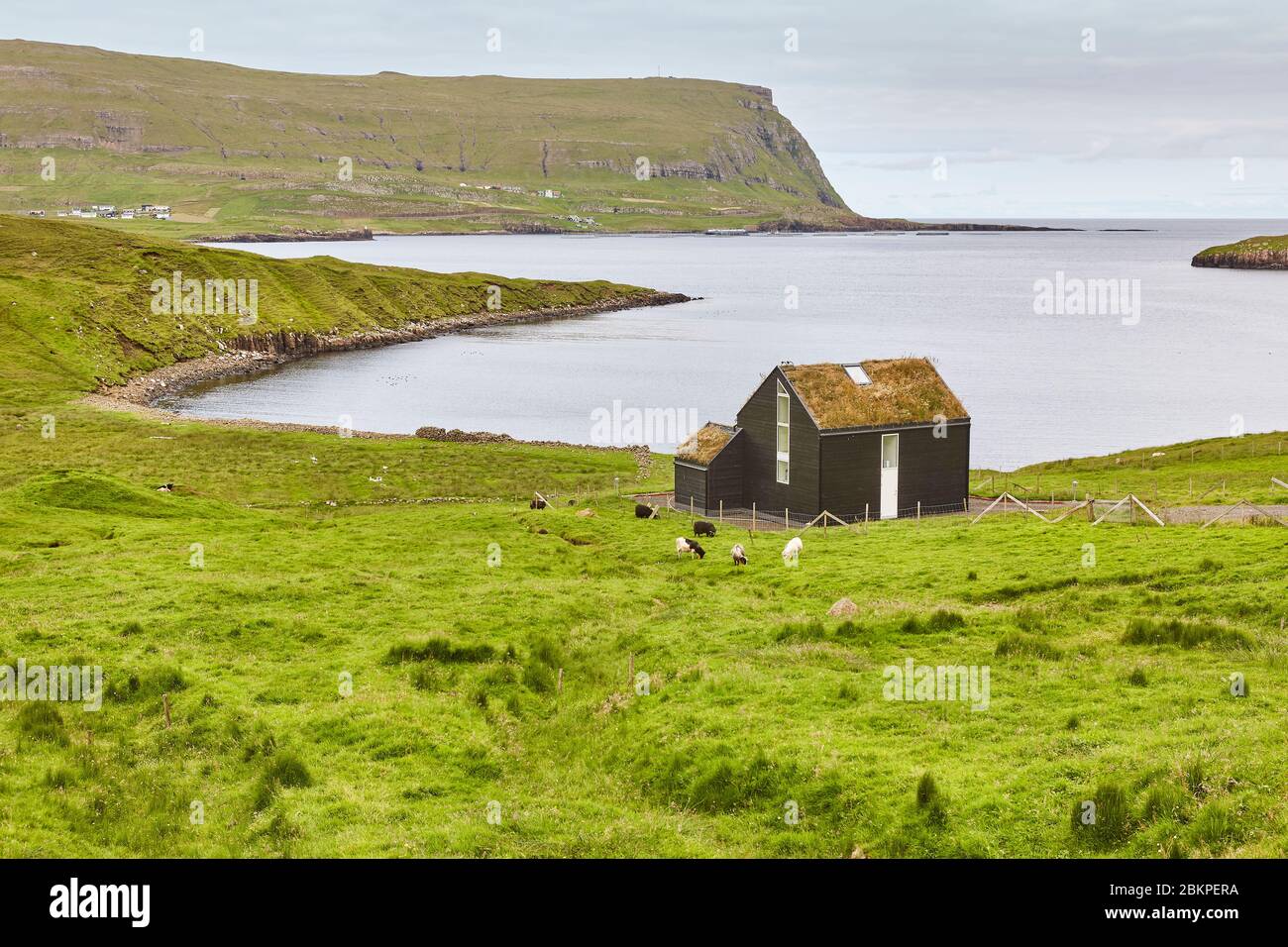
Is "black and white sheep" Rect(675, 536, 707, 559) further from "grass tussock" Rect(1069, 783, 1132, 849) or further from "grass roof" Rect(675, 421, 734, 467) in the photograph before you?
"grass tussock" Rect(1069, 783, 1132, 849)

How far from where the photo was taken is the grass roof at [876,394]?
5384 centimetres

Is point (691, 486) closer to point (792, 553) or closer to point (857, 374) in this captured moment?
point (857, 374)

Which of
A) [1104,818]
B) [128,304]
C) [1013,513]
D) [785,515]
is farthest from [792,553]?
[128,304]

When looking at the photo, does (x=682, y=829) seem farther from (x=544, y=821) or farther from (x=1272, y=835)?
(x=1272, y=835)

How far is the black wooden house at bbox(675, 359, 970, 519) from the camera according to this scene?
5372cm

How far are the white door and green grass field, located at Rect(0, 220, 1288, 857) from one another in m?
4.36

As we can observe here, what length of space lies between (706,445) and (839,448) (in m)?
7.59

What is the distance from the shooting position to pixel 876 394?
5534 centimetres

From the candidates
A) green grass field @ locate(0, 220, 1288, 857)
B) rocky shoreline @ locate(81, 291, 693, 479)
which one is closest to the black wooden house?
green grass field @ locate(0, 220, 1288, 857)

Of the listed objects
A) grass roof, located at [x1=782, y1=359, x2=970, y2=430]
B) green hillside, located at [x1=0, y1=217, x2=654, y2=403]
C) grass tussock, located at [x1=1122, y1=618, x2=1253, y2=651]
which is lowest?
grass tussock, located at [x1=1122, y1=618, x2=1253, y2=651]

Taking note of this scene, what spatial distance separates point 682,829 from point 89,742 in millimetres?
12317

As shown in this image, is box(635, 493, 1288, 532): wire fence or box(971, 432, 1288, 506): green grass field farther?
box(971, 432, 1288, 506): green grass field

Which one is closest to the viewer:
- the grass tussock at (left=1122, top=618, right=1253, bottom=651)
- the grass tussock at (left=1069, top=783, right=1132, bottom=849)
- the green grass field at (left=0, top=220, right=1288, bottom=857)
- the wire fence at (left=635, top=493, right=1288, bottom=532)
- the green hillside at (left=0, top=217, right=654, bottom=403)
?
the grass tussock at (left=1069, top=783, right=1132, bottom=849)

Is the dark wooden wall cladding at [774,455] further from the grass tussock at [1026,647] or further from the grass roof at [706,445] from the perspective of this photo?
the grass tussock at [1026,647]
